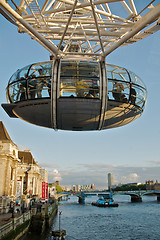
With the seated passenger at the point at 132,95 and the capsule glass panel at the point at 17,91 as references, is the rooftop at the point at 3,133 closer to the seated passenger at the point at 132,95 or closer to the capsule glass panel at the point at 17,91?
the capsule glass panel at the point at 17,91

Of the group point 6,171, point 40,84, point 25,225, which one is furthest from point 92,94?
point 6,171

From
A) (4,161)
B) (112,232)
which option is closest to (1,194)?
(4,161)

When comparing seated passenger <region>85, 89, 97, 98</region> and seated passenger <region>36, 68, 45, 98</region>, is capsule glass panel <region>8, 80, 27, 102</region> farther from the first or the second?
seated passenger <region>85, 89, 97, 98</region>

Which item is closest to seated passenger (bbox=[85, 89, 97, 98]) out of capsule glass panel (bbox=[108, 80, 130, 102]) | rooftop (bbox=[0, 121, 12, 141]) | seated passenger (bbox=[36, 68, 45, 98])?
capsule glass panel (bbox=[108, 80, 130, 102])

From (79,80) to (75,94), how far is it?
677mm

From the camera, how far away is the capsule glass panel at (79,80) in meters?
10.2

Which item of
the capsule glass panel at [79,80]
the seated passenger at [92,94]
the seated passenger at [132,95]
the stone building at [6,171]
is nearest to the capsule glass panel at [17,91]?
the capsule glass panel at [79,80]

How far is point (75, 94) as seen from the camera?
10.3 m

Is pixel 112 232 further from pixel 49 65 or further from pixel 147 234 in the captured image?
pixel 49 65

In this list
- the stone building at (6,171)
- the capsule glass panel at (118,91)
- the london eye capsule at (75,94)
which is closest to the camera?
the london eye capsule at (75,94)

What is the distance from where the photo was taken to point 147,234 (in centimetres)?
3925

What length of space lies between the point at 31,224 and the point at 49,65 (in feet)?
111

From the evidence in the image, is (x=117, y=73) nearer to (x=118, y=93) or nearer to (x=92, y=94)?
(x=118, y=93)

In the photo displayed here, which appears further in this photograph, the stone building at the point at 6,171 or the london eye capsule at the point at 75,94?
the stone building at the point at 6,171
